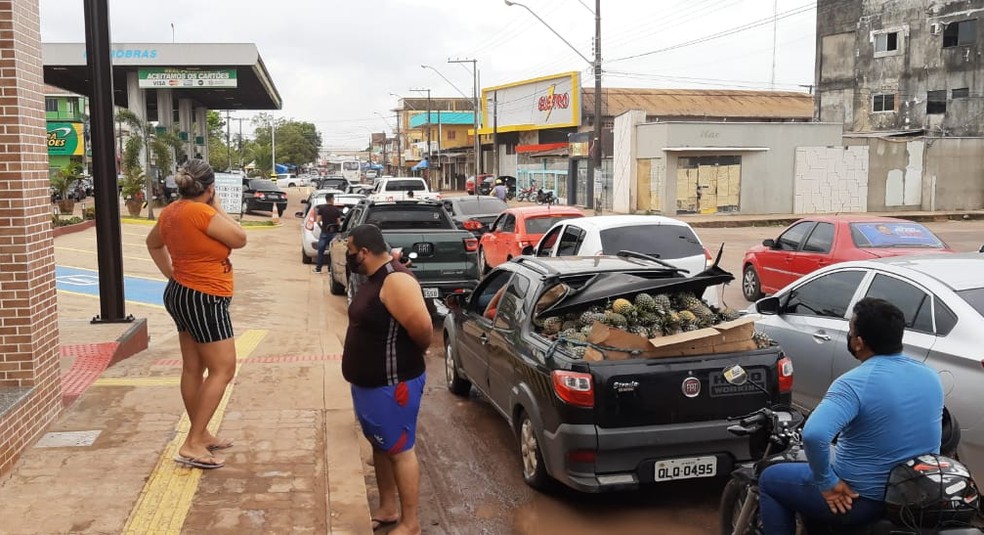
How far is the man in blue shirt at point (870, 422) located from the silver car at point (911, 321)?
6.34 feet

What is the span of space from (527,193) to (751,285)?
39222mm

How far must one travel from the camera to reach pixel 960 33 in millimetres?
45312

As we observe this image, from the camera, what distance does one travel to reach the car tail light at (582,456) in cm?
544

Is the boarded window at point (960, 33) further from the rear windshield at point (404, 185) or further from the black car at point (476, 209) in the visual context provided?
the black car at point (476, 209)

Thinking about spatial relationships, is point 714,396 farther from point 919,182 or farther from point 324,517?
point 919,182

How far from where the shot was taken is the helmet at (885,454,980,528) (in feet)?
11.1

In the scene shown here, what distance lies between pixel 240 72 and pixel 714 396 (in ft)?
126

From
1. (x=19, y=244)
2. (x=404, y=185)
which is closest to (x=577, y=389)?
(x=19, y=244)

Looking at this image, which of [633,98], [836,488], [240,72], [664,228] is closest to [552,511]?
[836,488]

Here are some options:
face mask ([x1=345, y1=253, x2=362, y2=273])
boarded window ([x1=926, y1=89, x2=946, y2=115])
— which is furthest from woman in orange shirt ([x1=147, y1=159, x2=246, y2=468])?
boarded window ([x1=926, y1=89, x2=946, y2=115])

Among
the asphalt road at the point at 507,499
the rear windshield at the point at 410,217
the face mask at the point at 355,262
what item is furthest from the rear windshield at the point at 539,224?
the face mask at the point at 355,262

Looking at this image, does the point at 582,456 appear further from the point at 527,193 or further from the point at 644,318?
the point at 527,193

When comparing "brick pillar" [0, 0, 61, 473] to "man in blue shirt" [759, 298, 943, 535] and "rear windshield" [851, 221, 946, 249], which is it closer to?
"man in blue shirt" [759, 298, 943, 535]

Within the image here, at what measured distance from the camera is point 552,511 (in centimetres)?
586
